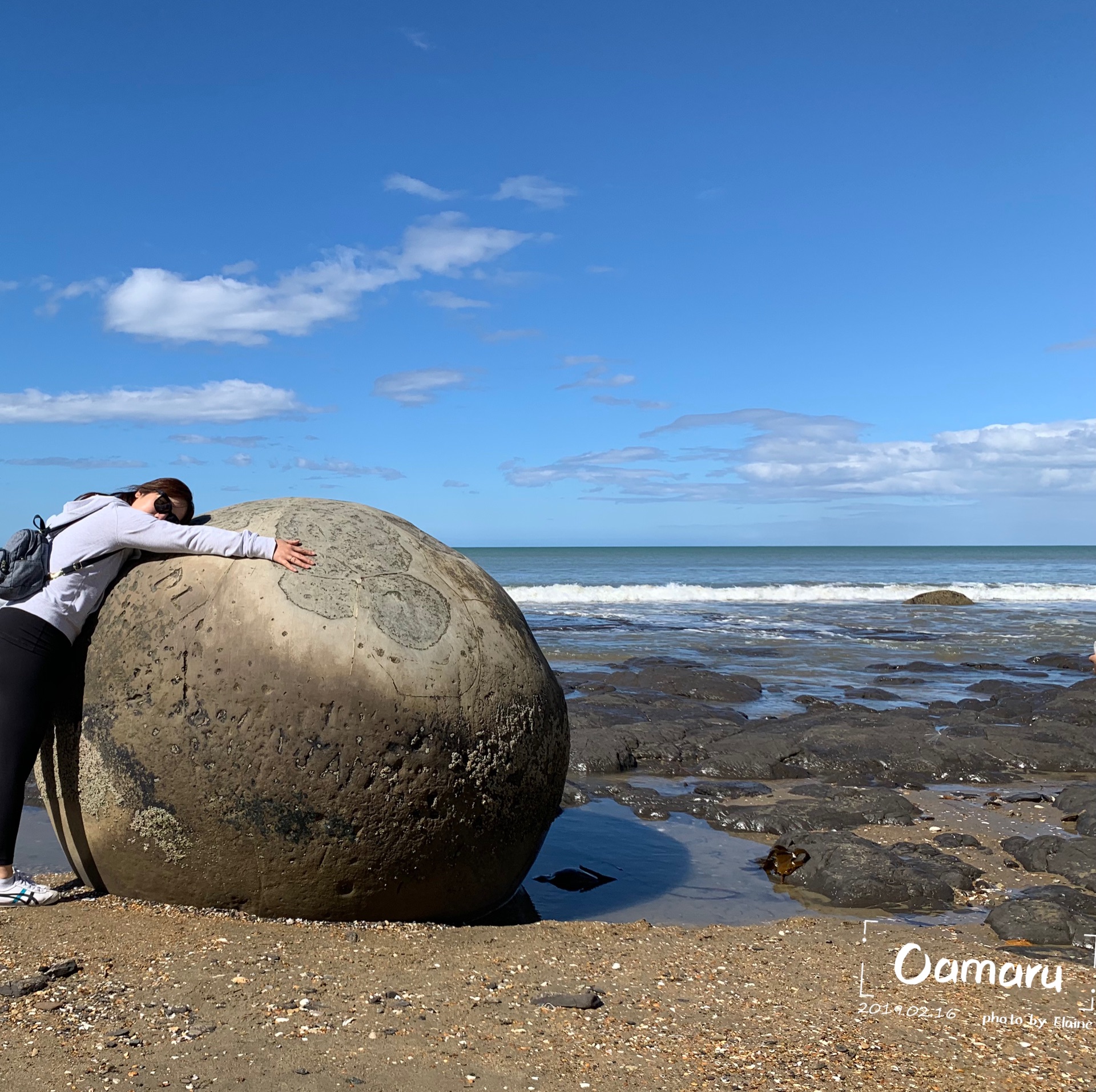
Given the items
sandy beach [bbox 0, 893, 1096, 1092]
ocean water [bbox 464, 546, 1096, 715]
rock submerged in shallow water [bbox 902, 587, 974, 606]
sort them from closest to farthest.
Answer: sandy beach [bbox 0, 893, 1096, 1092] → ocean water [bbox 464, 546, 1096, 715] → rock submerged in shallow water [bbox 902, 587, 974, 606]

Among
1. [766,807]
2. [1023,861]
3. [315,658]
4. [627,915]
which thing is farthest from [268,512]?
[1023,861]

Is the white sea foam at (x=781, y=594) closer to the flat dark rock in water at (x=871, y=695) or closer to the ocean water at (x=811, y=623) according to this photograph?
the ocean water at (x=811, y=623)

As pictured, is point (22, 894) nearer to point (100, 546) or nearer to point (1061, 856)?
point (100, 546)

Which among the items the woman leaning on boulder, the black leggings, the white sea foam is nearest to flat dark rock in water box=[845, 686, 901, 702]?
the woman leaning on boulder

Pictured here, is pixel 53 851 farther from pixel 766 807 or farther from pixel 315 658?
pixel 766 807

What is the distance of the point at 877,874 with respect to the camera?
5488 millimetres

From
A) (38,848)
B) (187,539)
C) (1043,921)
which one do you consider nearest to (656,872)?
(1043,921)

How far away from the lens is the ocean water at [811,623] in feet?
50.6

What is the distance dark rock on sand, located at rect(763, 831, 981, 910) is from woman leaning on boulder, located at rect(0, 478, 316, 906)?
11.0 ft

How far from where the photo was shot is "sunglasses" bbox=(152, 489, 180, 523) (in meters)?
4.49

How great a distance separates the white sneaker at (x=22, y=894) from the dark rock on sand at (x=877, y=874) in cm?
380

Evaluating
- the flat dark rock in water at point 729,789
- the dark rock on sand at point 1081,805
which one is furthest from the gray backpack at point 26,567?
the dark rock on sand at point 1081,805

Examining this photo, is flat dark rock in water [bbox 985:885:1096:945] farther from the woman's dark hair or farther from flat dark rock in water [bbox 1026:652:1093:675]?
flat dark rock in water [bbox 1026:652:1093:675]

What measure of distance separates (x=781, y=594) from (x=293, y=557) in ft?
109
